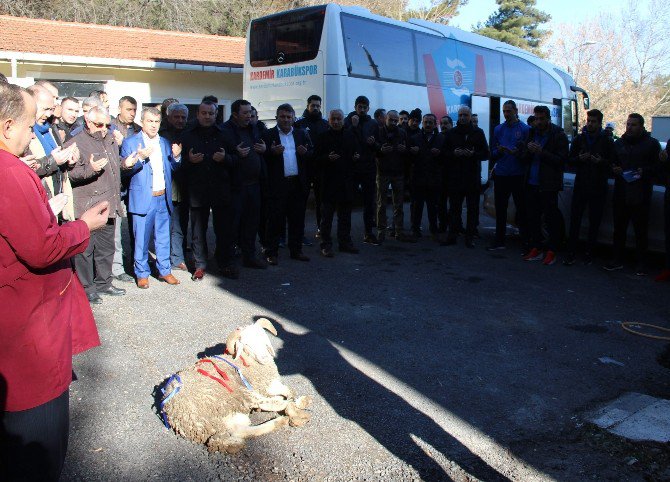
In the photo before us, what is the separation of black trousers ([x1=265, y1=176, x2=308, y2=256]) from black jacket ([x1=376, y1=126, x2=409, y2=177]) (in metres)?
1.75

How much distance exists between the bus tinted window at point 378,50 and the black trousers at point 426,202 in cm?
414

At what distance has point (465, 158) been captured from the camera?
31.3 ft

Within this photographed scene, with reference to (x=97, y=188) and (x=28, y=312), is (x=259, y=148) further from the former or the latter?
(x=28, y=312)

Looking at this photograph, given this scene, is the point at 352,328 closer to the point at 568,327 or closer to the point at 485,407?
the point at 485,407

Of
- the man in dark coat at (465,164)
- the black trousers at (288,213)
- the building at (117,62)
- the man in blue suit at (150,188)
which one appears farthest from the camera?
the building at (117,62)

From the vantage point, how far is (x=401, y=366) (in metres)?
4.88

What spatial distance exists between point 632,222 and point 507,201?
181 centimetres

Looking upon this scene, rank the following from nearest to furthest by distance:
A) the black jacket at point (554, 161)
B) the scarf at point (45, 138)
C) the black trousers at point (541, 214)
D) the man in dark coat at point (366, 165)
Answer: the scarf at point (45, 138) → the black jacket at point (554, 161) → the black trousers at point (541, 214) → the man in dark coat at point (366, 165)

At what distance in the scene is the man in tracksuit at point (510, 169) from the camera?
29.9 ft

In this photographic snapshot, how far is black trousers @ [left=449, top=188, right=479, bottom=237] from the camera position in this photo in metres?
9.63

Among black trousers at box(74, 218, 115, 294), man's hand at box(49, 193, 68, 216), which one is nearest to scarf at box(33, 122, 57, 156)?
black trousers at box(74, 218, 115, 294)

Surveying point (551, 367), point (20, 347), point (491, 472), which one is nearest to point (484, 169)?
point (551, 367)

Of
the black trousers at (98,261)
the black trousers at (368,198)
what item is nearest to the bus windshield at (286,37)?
the black trousers at (368,198)

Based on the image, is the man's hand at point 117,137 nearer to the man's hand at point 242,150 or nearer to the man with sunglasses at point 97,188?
the man with sunglasses at point 97,188
